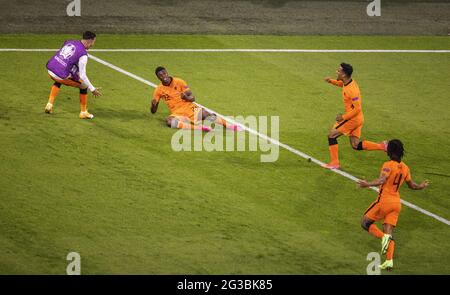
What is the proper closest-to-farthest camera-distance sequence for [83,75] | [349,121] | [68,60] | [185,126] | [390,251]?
[390,251] < [349,121] < [83,75] < [68,60] < [185,126]

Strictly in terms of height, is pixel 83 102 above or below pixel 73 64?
below

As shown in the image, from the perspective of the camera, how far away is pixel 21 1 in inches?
1075

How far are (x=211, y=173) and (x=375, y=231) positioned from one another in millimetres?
3805

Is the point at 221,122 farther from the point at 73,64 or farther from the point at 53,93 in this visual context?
the point at 53,93

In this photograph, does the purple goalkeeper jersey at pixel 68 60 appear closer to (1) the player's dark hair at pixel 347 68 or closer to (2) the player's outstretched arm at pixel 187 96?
(2) the player's outstretched arm at pixel 187 96

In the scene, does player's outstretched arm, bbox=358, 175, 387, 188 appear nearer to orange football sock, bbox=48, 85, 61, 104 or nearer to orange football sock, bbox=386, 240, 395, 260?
orange football sock, bbox=386, 240, 395, 260

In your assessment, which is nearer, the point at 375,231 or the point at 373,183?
the point at 373,183

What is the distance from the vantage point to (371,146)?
671 inches

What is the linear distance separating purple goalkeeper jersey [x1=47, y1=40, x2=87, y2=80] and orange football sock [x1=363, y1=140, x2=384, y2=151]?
594 centimetres

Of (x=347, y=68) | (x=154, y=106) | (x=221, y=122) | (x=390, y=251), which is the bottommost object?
(x=390, y=251)

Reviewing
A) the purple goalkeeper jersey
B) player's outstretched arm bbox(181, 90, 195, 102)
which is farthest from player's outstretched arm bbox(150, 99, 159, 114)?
the purple goalkeeper jersey

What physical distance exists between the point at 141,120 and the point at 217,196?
400 cm

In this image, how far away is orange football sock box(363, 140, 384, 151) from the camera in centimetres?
1697

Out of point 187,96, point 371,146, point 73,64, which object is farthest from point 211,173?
point 73,64
